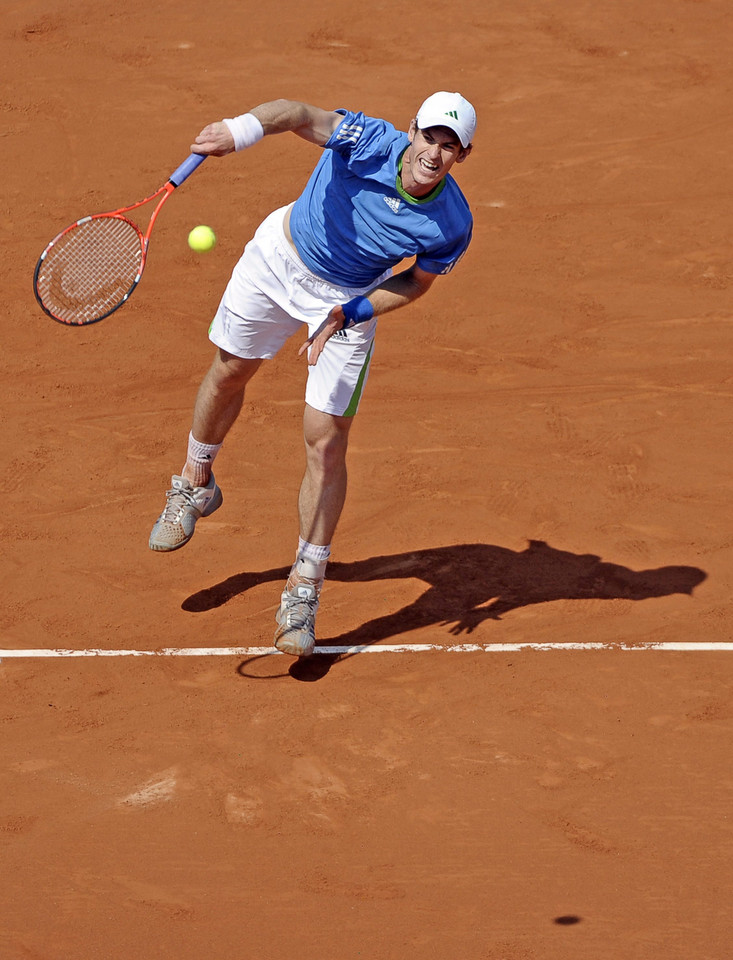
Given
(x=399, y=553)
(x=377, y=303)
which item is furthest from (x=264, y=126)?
(x=399, y=553)

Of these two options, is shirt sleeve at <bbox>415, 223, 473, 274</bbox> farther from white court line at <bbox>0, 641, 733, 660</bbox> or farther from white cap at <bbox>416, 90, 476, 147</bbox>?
white court line at <bbox>0, 641, 733, 660</bbox>

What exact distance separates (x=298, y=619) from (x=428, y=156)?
8.04 feet

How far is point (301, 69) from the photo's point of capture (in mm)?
13016

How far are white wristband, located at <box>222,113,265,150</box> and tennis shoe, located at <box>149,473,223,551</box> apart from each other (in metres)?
2.11

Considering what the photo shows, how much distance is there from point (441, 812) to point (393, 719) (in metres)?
0.67

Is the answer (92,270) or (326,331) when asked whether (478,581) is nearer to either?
(326,331)

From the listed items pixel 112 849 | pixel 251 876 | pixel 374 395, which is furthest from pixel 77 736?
pixel 374 395

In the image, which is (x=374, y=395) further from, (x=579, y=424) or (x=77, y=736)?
(x=77, y=736)

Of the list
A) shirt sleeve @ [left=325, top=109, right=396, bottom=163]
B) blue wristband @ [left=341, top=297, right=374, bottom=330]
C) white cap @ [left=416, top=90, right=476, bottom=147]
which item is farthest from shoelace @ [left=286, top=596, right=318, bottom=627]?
white cap @ [left=416, top=90, right=476, bottom=147]

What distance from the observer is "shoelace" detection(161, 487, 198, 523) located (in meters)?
7.66

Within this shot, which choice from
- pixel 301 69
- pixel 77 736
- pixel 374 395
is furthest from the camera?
pixel 301 69

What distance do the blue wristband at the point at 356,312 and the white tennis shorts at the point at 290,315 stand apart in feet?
0.78

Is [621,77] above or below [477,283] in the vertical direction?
above

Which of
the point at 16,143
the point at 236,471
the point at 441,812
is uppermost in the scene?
the point at 16,143
